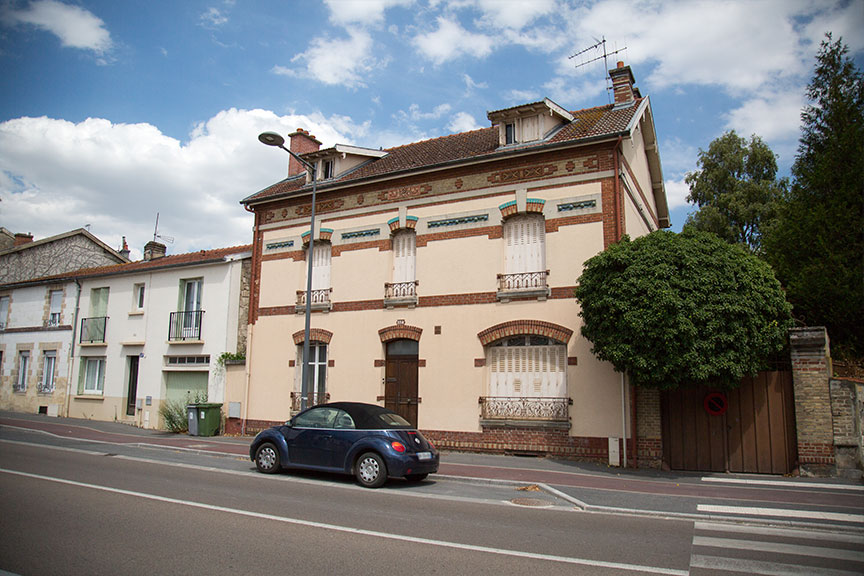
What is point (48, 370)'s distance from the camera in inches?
997

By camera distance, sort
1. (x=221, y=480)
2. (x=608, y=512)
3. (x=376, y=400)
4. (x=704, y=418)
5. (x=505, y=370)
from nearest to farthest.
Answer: (x=608, y=512) < (x=221, y=480) < (x=704, y=418) < (x=505, y=370) < (x=376, y=400)

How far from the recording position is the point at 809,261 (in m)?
15.3

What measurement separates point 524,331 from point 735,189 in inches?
825

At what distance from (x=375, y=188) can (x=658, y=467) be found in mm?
10721

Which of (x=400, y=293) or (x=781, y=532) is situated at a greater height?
(x=400, y=293)

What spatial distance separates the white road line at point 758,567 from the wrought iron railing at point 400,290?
1138 centimetres

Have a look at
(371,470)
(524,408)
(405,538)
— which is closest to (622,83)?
(524,408)

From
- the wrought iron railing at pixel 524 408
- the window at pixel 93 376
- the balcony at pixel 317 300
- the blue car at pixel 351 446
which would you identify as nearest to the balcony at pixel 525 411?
the wrought iron railing at pixel 524 408

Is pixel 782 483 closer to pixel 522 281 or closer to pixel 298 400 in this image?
pixel 522 281

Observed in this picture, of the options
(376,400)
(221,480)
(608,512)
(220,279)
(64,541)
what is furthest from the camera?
(220,279)

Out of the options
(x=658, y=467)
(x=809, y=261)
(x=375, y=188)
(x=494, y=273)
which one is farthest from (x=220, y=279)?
(x=809, y=261)

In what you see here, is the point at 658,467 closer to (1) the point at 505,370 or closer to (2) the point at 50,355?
(1) the point at 505,370

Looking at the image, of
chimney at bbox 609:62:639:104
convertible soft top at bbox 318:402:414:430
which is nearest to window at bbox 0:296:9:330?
convertible soft top at bbox 318:402:414:430

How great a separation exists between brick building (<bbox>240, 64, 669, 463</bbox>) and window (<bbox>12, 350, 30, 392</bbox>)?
13.0 m
